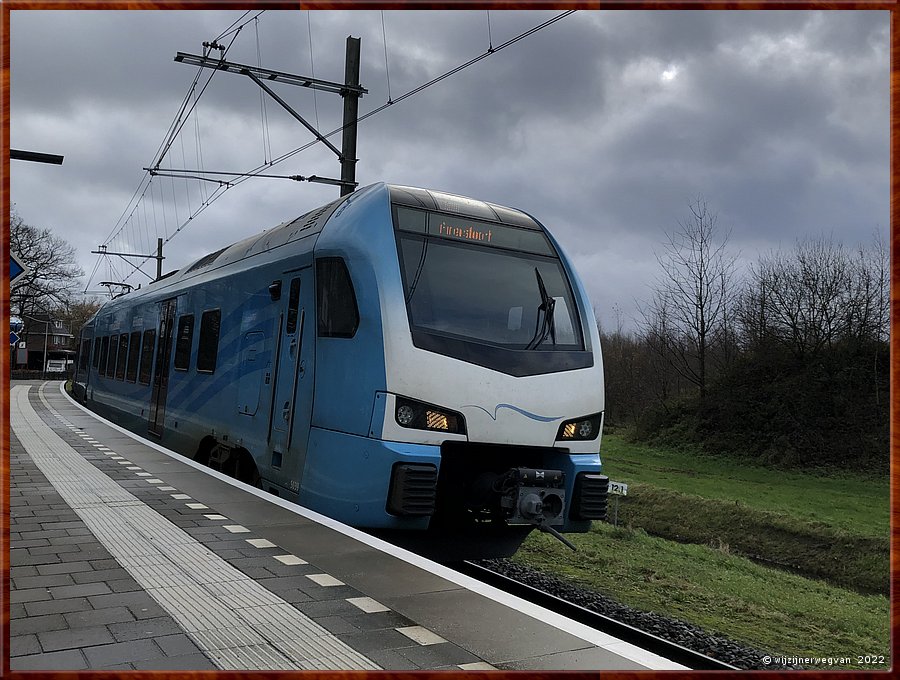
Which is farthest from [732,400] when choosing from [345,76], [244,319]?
[244,319]

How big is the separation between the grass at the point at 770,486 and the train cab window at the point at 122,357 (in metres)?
14.8

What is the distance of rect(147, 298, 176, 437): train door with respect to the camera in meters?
13.3

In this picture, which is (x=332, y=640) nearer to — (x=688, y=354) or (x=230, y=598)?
(x=230, y=598)

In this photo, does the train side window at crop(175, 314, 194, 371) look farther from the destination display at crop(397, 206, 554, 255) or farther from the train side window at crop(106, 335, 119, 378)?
the train side window at crop(106, 335, 119, 378)

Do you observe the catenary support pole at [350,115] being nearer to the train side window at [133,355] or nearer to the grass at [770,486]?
the train side window at [133,355]

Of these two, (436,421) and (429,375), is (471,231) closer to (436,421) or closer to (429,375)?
(429,375)

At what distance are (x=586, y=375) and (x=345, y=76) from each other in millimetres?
8108

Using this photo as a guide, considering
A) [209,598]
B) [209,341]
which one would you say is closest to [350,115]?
[209,341]

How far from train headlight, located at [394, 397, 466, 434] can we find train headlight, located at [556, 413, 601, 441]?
1.04 m

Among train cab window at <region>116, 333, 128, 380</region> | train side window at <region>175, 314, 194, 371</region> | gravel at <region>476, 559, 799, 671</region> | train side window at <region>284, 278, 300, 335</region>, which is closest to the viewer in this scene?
gravel at <region>476, 559, 799, 671</region>

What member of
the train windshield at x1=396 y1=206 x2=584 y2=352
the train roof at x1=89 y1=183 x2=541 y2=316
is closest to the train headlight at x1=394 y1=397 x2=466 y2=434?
the train windshield at x1=396 y1=206 x2=584 y2=352

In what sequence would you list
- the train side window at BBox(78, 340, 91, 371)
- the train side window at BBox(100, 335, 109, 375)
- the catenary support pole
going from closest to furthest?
1. the catenary support pole
2. the train side window at BBox(100, 335, 109, 375)
3. the train side window at BBox(78, 340, 91, 371)

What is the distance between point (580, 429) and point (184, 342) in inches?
292

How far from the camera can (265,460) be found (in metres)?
8.38
